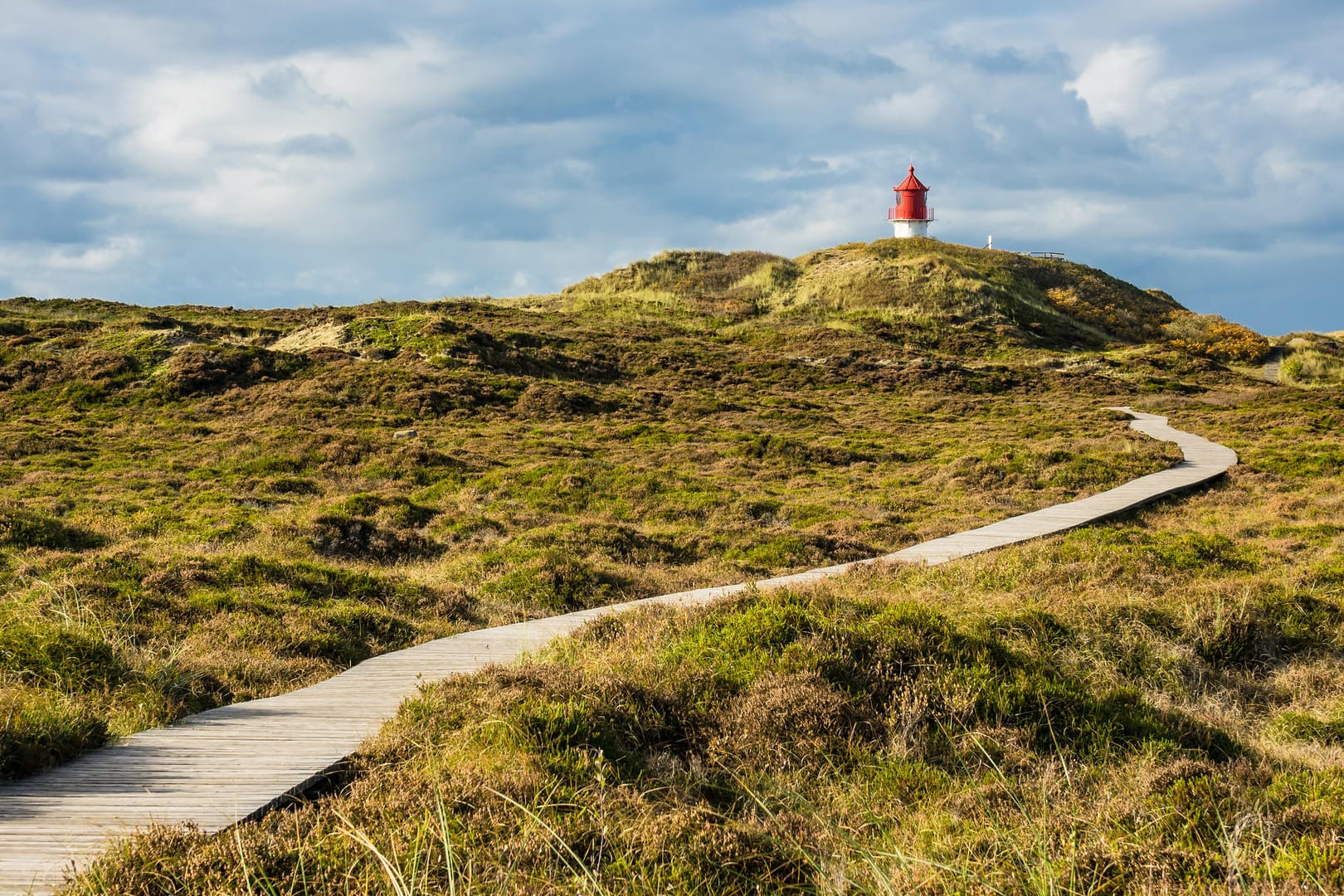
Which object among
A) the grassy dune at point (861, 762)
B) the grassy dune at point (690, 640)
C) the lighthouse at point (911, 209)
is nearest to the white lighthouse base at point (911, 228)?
the lighthouse at point (911, 209)

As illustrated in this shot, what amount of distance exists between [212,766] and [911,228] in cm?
8684

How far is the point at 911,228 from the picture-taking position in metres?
85.0

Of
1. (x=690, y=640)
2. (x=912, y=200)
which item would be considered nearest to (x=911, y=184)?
(x=912, y=200)

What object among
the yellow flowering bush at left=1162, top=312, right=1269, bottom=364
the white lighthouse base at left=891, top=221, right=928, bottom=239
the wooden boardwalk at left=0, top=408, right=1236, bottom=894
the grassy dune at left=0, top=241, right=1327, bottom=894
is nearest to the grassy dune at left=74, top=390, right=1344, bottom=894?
the grassy dune at left=0, top=241, right=1327, bottom=894

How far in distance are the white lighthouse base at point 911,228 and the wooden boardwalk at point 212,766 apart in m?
82.4

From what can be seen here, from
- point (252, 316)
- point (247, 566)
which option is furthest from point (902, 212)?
point (247, 566)

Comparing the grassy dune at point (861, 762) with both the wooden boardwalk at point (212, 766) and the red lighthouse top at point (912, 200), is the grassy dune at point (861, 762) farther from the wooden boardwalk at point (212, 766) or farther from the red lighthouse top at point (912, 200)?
the red lighthouse top at point (912, 200)

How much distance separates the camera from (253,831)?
412 cm

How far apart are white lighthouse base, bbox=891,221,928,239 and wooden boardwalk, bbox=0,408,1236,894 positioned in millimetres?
82365

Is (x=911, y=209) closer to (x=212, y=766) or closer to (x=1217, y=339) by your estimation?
(x=1217, y=339)

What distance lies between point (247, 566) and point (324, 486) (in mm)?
9888

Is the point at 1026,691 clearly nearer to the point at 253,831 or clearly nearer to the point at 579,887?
the point at 579,887

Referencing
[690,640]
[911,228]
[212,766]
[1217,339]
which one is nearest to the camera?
[212,766]

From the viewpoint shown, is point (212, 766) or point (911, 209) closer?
point (212, 766)
